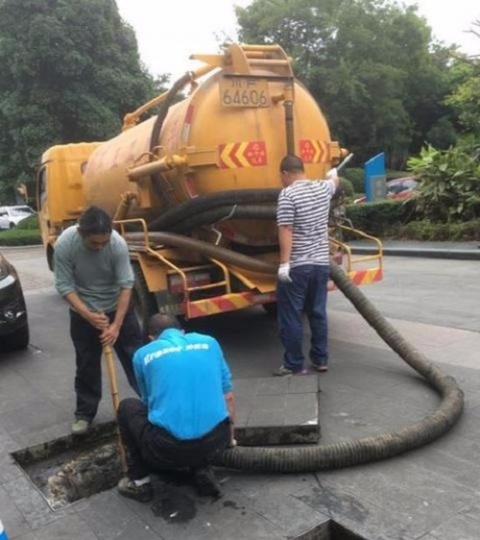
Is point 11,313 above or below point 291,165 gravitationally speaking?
below

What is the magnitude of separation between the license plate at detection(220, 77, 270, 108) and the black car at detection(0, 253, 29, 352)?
2.97 meters

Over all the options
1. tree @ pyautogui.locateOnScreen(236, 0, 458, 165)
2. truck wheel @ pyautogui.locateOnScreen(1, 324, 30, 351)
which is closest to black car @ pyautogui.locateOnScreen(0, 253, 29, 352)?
truck wheel @ pyautogui.locateOnScreen(1, 324, 30, 351)

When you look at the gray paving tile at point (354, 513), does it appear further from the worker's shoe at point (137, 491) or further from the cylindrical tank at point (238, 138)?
the cylindrical tank at point (238, 138)

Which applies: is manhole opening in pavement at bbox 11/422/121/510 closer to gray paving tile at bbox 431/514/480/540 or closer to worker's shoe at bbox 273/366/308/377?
worker's shoe at bbox 273/366/308/377

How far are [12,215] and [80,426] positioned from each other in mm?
33828

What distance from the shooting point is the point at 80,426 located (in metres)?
4.24

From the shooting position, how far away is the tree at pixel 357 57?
34.1 metres

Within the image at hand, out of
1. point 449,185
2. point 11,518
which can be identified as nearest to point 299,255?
point 11,518

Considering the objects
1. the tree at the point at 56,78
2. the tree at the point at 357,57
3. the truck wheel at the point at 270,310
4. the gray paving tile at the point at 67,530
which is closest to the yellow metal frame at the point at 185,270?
the truck wheel at the point at 270,310

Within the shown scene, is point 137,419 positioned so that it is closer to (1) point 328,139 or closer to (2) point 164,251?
(2) point 164,251

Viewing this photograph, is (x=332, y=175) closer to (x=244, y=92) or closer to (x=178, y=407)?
(x=244, y=92)

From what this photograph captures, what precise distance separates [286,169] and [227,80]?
3.75ft

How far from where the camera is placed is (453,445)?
373 centimetres

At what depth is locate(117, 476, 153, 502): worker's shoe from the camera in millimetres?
3295
